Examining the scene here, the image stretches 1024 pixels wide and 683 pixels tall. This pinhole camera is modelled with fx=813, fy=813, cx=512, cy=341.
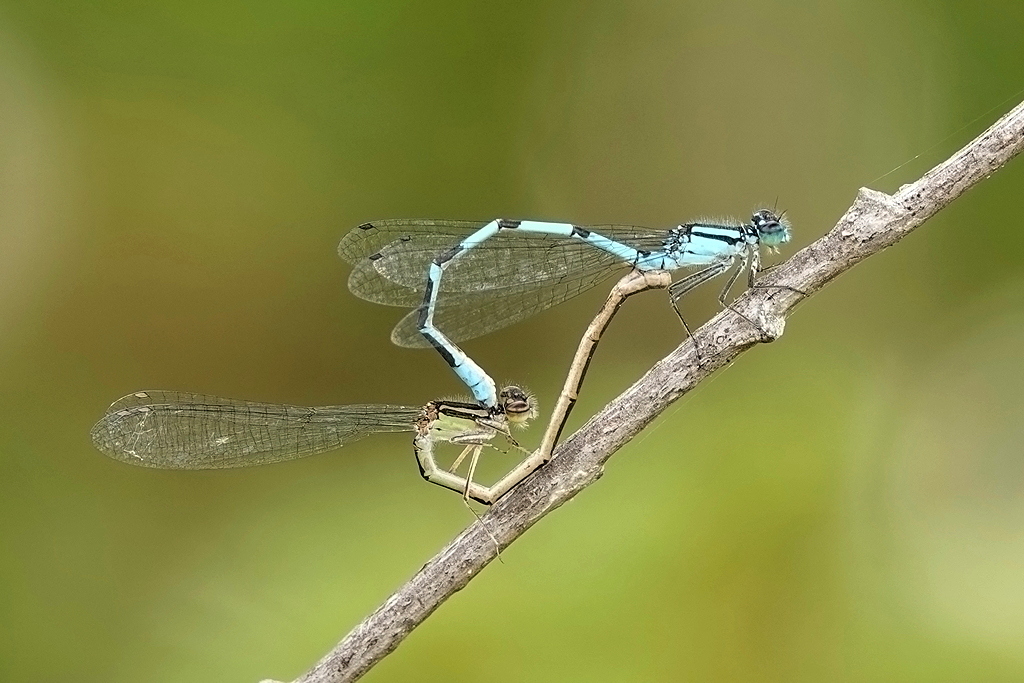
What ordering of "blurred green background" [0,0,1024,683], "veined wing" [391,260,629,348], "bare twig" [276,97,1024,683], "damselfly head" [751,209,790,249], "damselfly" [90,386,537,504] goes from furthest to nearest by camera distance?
"blurred green background" [0,0,1024,683] → "veined wing" [391,260,629,348] → "damselfly" [90,386,537,504] → "damselfly head" [751,209,790,249] → "bare twig" [276,97,1024,683]

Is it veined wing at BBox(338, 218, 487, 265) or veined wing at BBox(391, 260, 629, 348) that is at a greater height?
veined wing at BBox(338, 218, 487, 265)

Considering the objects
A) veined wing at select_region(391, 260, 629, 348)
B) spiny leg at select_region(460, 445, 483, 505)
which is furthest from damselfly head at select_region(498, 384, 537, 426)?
veined wing at select_region(391, 260, 629, 348)

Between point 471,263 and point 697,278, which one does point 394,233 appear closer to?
point 471,263

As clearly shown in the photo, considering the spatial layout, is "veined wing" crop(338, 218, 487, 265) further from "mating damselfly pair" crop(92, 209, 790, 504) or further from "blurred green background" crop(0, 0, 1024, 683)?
"blurred green background" crop(0, 0, 1024, 683)

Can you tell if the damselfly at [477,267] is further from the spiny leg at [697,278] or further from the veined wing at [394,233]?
the spiny leg at [697,278]

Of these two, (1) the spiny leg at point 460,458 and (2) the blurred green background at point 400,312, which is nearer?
(1) the spiny leg at point 460,458

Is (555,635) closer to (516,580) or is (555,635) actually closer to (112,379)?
(516,580)

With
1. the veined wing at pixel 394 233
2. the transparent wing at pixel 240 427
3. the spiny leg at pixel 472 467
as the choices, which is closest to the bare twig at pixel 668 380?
the spiny leg at pixel 472 467
